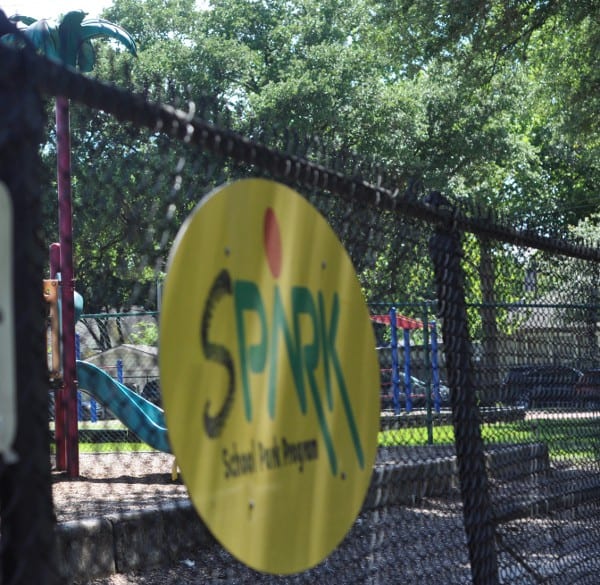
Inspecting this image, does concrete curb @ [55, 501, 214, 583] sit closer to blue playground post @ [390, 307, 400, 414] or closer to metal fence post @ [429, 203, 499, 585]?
blue playground post @ [390, 307, 400, 414]

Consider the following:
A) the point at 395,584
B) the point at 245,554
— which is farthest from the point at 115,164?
the point at 395,584

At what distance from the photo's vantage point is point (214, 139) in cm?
208

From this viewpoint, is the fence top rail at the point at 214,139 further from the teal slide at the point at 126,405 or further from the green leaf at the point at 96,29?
the green leaf at the point at 96,29

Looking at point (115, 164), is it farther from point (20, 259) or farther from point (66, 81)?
point (20, 259)

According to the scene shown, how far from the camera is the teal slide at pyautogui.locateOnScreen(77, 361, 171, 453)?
9.41 m

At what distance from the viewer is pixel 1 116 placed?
1426 mm

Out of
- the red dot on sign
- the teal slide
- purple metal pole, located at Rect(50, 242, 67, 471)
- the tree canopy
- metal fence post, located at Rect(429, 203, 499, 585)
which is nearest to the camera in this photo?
the red dot on sign

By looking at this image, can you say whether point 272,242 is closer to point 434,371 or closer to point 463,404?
point 463,404

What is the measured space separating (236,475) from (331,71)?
1241 inches

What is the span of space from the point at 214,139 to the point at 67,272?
2.16m

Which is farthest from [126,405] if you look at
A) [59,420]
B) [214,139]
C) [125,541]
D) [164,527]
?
[214,139]

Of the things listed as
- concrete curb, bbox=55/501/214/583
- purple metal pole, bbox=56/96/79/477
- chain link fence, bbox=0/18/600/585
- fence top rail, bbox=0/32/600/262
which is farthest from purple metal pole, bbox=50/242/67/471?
fence top rail, bbox=0/32/600/262

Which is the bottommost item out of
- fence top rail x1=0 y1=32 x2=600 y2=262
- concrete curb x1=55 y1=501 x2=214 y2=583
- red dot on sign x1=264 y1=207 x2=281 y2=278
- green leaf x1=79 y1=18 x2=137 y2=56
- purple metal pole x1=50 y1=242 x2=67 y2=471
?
concrete curb x1=55 y1=501 x2=214 y2=583

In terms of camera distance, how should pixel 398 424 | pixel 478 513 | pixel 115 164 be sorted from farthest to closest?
pixel 398 424 → pixel 478 513 → pixel 115 164
